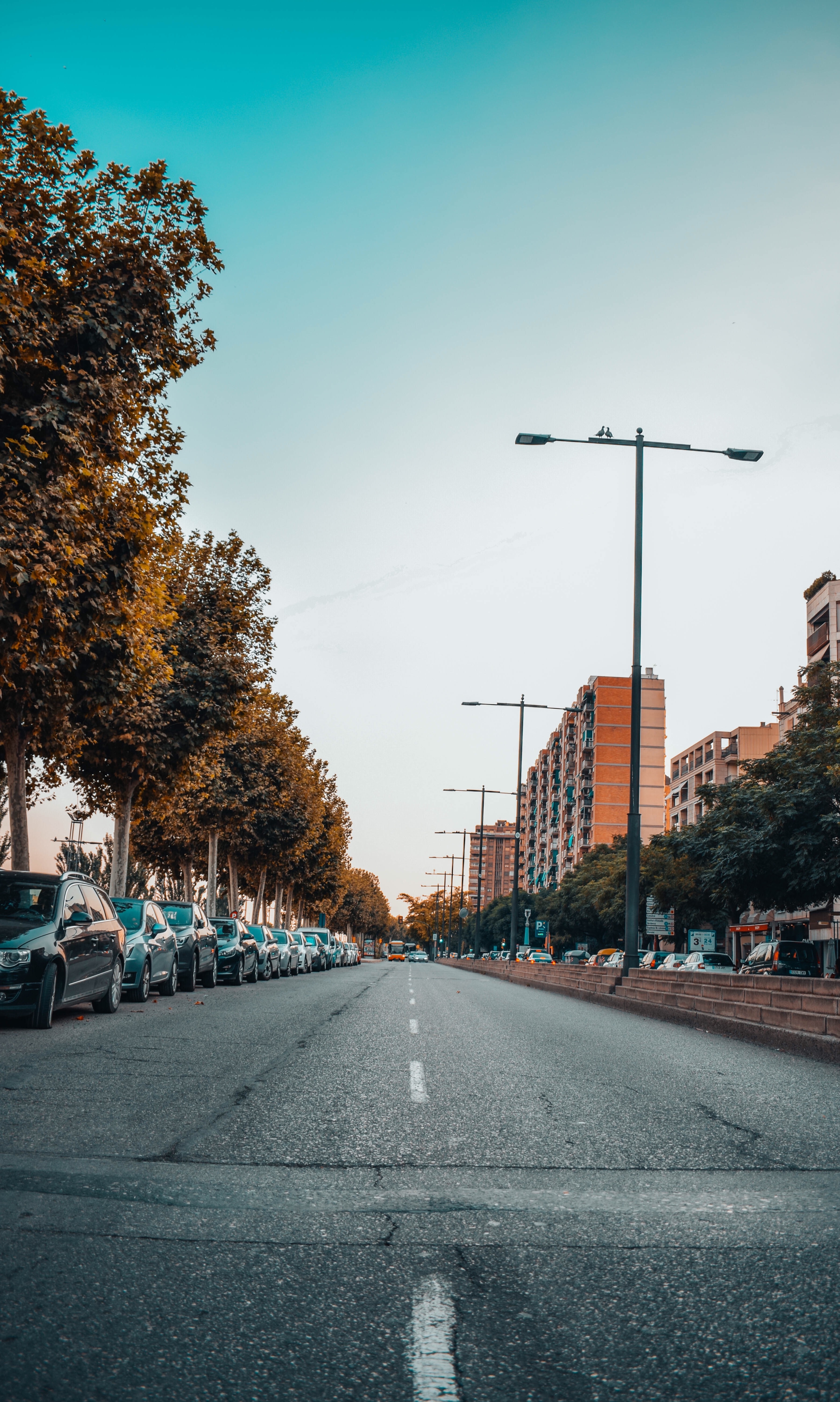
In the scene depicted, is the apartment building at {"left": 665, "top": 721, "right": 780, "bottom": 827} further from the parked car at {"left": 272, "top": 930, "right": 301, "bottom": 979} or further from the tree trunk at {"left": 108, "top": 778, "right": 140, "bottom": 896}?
the tree trunk at {"left": 108, "top": 778, "right": 140, "bottom": 896}

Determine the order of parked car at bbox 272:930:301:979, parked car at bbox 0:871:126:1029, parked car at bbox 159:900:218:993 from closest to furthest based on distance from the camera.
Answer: parked car at bbox 0:871:126:1029 → parked car at bbox 159:900:218:993 → parked car at bbox 272:930:301:979

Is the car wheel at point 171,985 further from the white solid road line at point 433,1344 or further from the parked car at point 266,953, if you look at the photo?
the white solid road line at point 433,1344

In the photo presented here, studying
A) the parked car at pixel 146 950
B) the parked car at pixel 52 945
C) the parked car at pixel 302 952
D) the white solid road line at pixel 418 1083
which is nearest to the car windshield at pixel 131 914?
the parked car at pixel 146 950

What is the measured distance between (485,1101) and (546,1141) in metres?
1.49

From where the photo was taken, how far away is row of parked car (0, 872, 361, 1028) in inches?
432

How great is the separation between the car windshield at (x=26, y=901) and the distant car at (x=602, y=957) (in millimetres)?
47427

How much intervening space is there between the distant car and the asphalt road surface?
1985 inches

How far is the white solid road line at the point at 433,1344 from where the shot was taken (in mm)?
2941

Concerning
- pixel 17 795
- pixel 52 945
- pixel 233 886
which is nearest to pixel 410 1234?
pixel 52 945

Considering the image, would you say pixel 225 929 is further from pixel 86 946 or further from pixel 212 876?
pixel 86 946

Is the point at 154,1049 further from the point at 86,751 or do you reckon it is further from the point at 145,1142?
the point at 86,751

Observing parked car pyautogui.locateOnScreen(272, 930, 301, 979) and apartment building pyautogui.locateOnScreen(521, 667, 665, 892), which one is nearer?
parked car pyautogui.locateOnScreen(272, 930, 301, 979)

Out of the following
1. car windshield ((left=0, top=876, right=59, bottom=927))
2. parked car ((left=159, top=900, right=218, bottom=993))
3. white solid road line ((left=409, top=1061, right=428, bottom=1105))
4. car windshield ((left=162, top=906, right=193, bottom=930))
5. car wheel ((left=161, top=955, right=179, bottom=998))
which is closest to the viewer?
white solid road line ((left=409, top=1061, right=428, bottom=1105))

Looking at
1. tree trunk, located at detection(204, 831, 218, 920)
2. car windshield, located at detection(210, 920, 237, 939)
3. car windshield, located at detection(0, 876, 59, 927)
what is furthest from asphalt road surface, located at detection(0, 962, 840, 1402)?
tree trunk, located at detection(204, 831, 218, 920)
